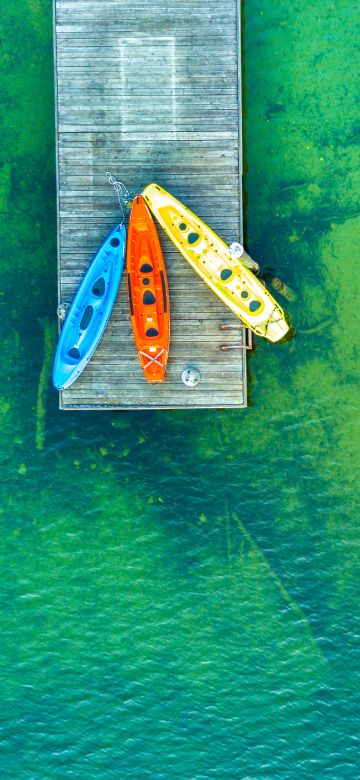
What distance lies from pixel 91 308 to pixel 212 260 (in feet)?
9.62

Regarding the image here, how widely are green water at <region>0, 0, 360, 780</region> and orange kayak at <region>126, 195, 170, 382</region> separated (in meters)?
2.13

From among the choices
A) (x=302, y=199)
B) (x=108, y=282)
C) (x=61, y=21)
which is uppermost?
(x=61, y=21)

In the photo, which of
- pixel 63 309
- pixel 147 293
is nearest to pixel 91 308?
pixel 63 309

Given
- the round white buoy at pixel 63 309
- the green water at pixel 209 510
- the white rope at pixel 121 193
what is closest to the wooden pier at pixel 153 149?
the white rope at pixel 121 193

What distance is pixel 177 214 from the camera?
1439cm

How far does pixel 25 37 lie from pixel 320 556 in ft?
47.9

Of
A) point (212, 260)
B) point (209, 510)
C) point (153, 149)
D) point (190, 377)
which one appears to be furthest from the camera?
point (209, 510)

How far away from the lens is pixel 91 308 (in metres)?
14.6

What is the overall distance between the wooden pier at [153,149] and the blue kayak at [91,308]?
32 cm

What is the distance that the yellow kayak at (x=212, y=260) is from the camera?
47.0ft

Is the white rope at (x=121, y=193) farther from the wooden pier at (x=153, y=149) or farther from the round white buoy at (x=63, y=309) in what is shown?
the round white buoy at (x=63, y=309)

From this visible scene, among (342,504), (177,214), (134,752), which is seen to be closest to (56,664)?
(134,752)

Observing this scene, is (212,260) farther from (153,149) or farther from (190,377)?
(153,149)

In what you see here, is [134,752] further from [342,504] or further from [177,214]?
[177,214]
